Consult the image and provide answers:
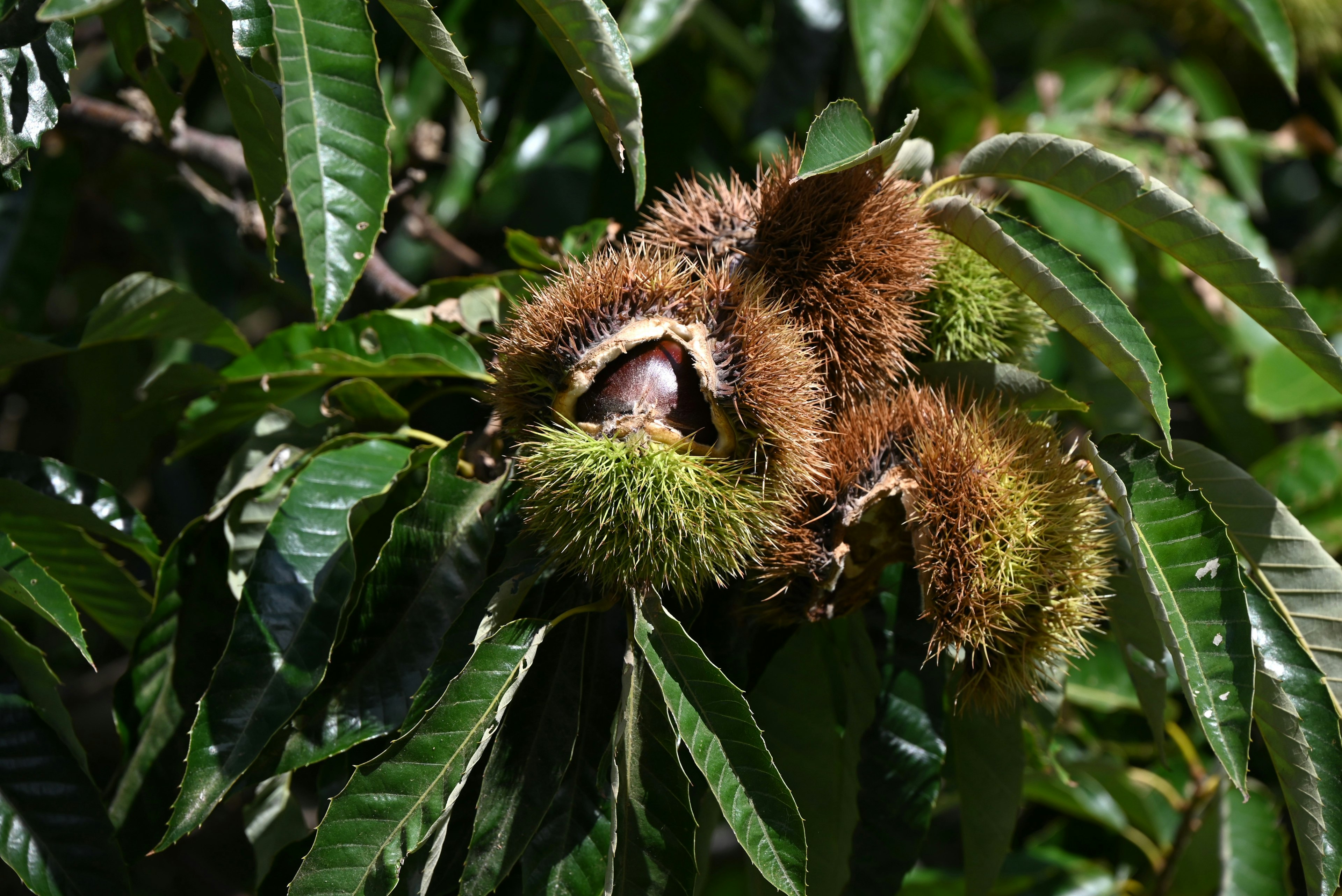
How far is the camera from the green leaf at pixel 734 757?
0.87 meters

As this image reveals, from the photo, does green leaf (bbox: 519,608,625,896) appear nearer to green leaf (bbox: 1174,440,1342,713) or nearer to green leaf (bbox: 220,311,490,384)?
green leaf (bbox: 220,311,490,384)

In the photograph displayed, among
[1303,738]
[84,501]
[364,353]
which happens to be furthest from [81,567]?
[1303,738]

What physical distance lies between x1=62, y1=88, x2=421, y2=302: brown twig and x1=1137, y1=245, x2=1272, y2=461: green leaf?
60.0 inches

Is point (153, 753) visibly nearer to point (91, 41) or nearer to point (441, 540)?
point (441, 540)

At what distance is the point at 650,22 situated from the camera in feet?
5.72

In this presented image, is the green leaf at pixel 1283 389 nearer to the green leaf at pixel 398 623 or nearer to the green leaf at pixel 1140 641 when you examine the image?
the green leaf at pixel 1140 641

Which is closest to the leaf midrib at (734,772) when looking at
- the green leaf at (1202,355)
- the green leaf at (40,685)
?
the green leaf at (40,685)

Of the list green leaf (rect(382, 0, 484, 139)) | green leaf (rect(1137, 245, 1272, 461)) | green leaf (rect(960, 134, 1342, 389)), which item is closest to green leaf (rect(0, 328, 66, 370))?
green leaf (rect(382, 0, 484, 139))

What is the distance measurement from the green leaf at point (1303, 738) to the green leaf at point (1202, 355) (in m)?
1.18

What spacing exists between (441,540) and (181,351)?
4.01 ft

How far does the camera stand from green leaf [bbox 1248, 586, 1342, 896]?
3.08 feet

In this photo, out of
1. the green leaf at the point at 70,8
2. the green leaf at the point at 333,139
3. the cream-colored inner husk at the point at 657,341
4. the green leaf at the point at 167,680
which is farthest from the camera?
the green leaf at the point at 167,680

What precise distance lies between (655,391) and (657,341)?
0.05 m

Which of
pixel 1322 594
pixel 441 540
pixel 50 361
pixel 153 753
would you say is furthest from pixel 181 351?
pixel 1322 594
